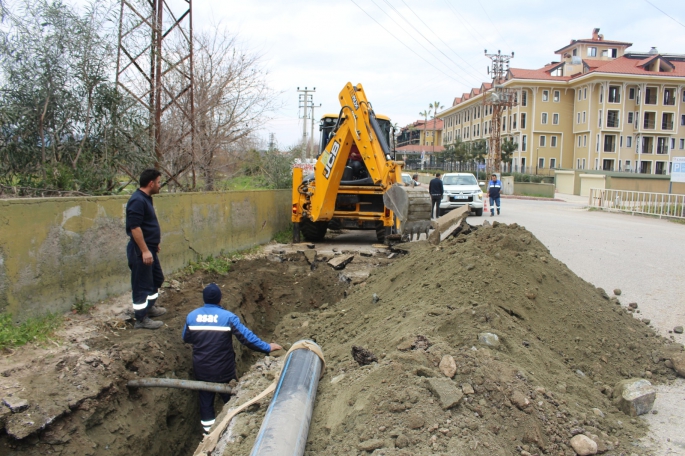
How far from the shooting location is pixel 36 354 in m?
4.72

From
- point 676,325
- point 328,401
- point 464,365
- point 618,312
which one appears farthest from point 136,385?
point 676,325

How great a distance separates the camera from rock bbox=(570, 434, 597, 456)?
121 inches

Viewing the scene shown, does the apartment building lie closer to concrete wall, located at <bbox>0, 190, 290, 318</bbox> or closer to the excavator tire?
the excavator tire

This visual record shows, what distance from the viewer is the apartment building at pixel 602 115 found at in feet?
182

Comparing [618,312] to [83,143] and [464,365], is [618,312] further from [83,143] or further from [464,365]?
[83,143]

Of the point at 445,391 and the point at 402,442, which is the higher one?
the point at 445,391

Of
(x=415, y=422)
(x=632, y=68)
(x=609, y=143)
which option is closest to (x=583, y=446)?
(x=415, y=422)

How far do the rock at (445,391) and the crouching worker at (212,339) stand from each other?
6.75ft

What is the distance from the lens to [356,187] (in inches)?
468

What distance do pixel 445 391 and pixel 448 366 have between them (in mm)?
315

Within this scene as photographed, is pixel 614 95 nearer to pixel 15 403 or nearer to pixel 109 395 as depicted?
pixel 109 395

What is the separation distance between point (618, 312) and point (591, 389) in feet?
8.09

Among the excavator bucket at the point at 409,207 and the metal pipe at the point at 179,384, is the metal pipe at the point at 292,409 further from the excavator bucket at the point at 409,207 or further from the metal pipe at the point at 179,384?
the excavator bucket at the point at 409,207

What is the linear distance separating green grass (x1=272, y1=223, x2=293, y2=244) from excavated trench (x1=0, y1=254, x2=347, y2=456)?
552 centimetres
